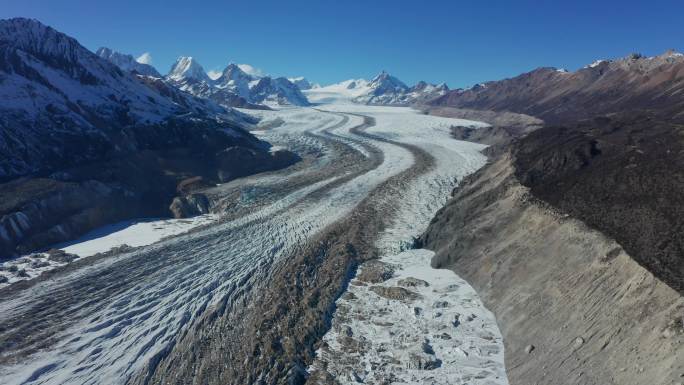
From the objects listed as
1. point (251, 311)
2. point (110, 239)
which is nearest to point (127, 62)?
point (110, 239)

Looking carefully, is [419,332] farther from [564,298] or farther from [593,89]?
[593,89]

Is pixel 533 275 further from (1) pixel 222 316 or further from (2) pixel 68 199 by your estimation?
(2) pixel 68 199

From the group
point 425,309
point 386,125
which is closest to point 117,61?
point 386,125

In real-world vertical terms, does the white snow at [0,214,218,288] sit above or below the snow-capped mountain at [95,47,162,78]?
below

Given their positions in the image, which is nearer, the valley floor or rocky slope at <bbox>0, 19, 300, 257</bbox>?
the valley floor

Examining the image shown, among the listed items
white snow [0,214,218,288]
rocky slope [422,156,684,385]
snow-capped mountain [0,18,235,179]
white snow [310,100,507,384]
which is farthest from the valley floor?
snow-capped mountain [0,18,235,179]

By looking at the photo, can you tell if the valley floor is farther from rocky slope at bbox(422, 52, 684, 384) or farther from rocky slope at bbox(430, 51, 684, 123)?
rocky slope at bbox(430, 51, 684, 123)
